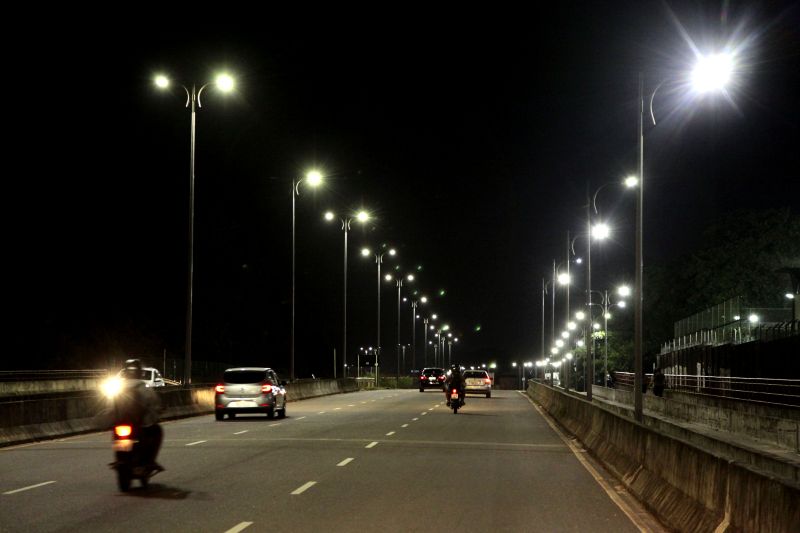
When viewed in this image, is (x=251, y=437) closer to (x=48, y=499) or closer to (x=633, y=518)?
(x=48, y=499)

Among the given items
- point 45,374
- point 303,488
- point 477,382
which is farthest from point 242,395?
point 45,374

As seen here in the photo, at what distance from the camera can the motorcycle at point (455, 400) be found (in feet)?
143

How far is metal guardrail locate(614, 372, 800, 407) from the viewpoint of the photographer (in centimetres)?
3422

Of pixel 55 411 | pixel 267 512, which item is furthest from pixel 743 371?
pixel 267 512

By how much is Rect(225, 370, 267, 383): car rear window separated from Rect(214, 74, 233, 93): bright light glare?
9097mm

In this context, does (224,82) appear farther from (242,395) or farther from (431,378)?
(431,378)

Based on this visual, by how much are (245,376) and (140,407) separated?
20973 millimetres

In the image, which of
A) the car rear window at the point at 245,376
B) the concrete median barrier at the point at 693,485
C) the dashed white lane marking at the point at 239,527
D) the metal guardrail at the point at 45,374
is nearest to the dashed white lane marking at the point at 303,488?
the dashed white lane marking at the point at 239,527

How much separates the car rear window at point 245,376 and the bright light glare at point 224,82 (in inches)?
358

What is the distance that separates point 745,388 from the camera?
41.4m

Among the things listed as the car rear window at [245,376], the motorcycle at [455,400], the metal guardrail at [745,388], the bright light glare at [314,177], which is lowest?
the motorcycle at [455,400]

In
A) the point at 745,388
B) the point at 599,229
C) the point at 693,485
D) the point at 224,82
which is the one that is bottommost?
the point at 693,485

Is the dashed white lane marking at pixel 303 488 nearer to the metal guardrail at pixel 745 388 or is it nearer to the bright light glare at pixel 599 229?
the metal guardrail at pixel 745 388

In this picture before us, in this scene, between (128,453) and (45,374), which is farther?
(45,374)
